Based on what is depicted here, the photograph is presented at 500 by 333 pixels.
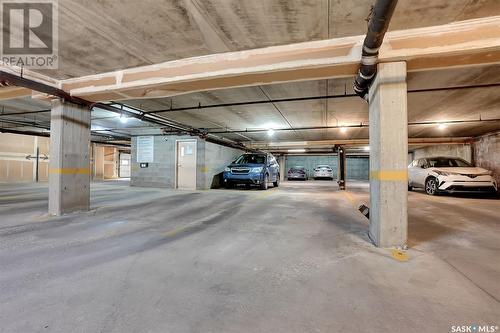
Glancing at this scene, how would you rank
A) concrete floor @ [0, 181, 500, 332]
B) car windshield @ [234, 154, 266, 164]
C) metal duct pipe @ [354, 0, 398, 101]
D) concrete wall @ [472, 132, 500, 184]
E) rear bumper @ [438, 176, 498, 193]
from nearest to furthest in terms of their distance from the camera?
1. concrete floor @ [0, 181, 500, 332]
2. metal duct pipe @ [354, 0, 398, 101]
3. rear bumper @ [438, 176, 498, 193]
4. concrete wall @ [472, 132, 500, 184]
5. car windshield @ [234, 154, 266, 164]

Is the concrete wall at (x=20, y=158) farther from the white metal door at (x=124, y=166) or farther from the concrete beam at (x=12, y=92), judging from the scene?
the concrete beam at (x=12, y=92)

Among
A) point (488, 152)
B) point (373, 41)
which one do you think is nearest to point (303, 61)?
point (373, 41)

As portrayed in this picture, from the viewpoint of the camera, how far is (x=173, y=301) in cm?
157

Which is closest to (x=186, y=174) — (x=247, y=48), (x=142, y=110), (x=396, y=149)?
(x=142, y=110)

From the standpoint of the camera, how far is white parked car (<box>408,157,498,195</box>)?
7.18 m

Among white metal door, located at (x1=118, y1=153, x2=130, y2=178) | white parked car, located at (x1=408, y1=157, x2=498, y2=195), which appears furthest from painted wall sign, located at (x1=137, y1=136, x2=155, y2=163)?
white metal door, located at (x1=118, y1=153, x2=130, y2=178)

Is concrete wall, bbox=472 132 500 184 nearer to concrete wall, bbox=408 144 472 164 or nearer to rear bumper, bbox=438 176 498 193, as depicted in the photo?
concrete wall, bbox=408 144 472 164

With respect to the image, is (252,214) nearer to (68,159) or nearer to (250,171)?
(68,159)

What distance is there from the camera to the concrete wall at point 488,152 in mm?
9281

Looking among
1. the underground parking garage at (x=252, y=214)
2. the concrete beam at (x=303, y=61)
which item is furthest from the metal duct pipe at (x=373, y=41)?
the concrete beam at (x=303, y=61)

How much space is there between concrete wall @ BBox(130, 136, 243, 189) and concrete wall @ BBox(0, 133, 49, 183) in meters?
7.13

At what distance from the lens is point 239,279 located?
191cm

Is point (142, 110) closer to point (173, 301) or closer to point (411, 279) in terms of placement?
point (173, 301)

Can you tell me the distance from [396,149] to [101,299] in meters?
3.19
